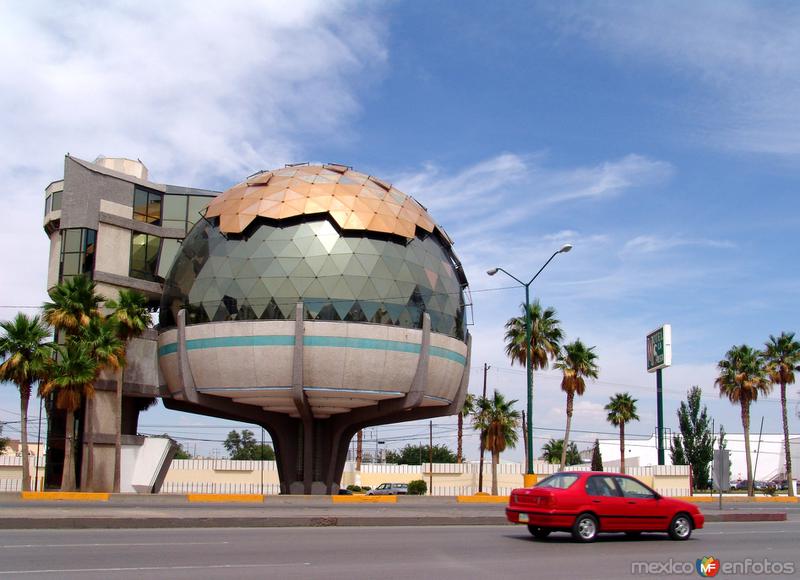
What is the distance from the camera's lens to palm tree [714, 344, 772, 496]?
60.6m

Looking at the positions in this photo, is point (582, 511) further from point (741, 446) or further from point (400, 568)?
point (741, 446)

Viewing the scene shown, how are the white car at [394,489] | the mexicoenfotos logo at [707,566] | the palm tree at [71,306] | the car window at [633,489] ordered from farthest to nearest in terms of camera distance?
the white car at [394,489] < the palm tree at [71,306] < the car window at [633,489] < the mexicoenfotos logo at [707,566]

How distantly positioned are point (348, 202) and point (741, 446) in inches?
3959

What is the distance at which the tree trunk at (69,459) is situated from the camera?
3622 centimetres

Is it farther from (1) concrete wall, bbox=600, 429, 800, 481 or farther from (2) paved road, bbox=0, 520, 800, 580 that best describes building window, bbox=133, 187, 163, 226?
(1) concrete wall, bbox=600, 429, 800, 481

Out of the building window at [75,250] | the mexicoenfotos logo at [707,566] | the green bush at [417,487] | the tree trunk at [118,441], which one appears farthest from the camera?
the green bush at [417,487]

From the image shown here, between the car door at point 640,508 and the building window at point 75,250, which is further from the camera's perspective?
the building window at point 75,250

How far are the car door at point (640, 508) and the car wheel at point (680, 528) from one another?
6.4 inches

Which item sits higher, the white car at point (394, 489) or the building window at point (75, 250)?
the building window at point (75, 250)

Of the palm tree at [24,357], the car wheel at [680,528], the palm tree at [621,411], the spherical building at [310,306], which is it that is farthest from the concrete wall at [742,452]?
the car wheel at [680,528]

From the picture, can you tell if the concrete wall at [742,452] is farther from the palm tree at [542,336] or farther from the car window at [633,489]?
the car window at [633,489]

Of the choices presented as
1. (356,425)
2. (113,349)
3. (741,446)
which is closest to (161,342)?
(113,349)

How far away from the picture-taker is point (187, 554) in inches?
477

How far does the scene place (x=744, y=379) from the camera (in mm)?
60531
